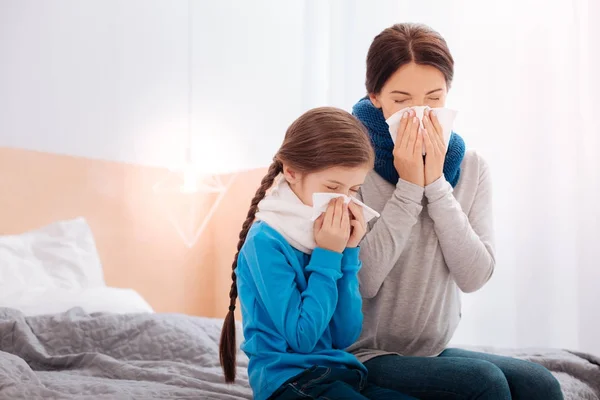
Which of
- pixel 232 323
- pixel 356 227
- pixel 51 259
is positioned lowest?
pixel 51 259

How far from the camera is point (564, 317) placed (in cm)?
209

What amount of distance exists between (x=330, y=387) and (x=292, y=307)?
147 mm

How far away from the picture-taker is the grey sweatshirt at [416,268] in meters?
1.29

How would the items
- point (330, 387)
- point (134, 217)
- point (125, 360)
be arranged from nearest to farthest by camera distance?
point (330, 387) < point (125, 360) < point (134, 217)

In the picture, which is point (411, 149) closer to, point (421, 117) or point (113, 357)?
point (421, 117)

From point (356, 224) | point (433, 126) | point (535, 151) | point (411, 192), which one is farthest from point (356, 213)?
point (535, 151)

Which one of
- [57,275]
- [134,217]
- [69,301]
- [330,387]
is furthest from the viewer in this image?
[134,217]

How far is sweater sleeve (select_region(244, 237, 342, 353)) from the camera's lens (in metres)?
1.13

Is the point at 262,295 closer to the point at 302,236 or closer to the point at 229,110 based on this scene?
the point at 302,236

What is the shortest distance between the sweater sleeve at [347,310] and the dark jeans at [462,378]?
0.06m

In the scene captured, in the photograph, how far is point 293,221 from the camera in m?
1.23

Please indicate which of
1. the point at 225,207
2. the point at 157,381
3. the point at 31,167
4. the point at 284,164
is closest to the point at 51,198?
the point at 31,167

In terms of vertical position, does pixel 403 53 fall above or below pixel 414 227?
above

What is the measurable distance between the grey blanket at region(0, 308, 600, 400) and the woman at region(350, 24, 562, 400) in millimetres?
Answer: 334
